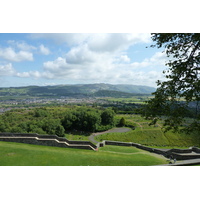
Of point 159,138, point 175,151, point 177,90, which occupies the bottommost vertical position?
point 159,138

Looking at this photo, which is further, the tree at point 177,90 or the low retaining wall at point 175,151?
the low retaining wall at point 175,151

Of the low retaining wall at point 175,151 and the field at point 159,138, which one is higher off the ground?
the low retaining wall at point 175,151

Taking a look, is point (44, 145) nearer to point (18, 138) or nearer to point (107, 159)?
point (18, 138)

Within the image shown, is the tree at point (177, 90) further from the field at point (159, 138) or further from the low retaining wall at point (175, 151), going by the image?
the field at point (159, 138)

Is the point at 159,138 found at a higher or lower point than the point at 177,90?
lower

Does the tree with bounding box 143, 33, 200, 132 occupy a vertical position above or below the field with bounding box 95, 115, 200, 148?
above

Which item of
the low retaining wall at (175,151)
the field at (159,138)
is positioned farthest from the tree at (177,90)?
the field at (159,138)

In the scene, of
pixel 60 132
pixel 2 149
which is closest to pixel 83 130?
pixel 60 132

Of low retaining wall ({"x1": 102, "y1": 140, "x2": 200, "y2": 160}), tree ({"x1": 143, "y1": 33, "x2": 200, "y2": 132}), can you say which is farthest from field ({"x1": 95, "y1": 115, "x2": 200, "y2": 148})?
tree ({"x1": 143, "y1": 33, "x2": 200, "y2": 132})

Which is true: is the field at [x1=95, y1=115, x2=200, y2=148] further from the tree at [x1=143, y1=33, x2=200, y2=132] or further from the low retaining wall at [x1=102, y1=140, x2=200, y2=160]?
the tree at [x1=143, y1=33, x2=200, y2=132]

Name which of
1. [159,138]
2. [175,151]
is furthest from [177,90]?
[159,138]

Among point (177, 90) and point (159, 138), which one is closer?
point (177, 90)

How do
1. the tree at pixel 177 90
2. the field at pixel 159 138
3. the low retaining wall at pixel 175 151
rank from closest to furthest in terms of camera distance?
the tree at pixel 177 90 → the low retaining wall at pixel 175 151 → the field at pixel 159 138

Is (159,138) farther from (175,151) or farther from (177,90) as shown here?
(177,90)
